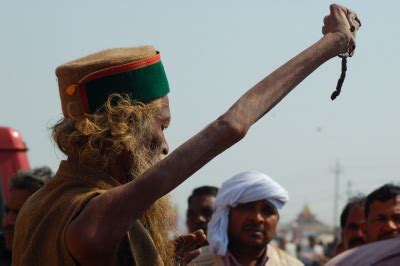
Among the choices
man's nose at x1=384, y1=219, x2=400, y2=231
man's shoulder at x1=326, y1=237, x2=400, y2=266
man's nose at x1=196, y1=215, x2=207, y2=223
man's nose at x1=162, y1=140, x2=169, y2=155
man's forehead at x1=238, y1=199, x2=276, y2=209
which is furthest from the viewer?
man's nose at x1=196, y1=215, x2=207, y2=223

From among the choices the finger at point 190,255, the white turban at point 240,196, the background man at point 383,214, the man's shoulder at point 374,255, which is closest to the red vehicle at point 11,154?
the white turban at point 240,196

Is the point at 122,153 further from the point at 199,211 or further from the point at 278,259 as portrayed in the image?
the point at 199,211

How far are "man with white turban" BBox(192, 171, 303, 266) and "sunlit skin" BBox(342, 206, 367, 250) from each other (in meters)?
0.59

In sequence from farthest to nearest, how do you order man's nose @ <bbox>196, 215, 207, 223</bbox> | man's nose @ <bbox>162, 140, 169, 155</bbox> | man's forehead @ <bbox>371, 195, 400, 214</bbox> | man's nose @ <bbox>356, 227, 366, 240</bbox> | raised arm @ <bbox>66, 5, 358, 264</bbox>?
man's nose @ <bbox>196, 215, 207, 223</bbox>, man's nose @ <bbox>356, 227, 366, 240</bbox>, man's forehead @ <bbox>371, 195, 400, 214</bbox>, man's nose @ <bbox>162, 140, 169, 155</bbox>, raised arm @ <bbox>66, 5, 358, 264</bbox>

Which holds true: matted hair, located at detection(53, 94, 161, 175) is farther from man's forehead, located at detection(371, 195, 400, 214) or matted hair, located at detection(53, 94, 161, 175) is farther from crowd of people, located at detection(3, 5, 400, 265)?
man's forehead, located at detection(371, 195, 400, 214)

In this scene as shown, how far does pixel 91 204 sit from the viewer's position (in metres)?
2.85

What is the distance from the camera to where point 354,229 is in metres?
7.62

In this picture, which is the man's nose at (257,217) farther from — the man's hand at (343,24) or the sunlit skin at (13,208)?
the man's hand at (343,24)

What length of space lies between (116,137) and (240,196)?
422 cm

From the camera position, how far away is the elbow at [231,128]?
2781 mm

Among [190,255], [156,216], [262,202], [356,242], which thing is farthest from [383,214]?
[156,216]

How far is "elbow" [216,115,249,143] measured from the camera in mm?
2781

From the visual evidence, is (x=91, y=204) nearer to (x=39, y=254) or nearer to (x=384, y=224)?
(x=39, y=254)

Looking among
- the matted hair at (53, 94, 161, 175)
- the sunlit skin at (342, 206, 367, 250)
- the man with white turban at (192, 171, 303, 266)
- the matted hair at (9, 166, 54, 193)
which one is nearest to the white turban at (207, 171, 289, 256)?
the man with white turban at (192, 171, 303, 266)
